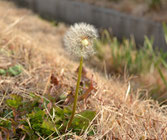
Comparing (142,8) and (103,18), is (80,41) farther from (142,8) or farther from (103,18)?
(103,18)

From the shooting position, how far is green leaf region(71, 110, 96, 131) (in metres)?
1.52

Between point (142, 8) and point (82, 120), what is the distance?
4.35m

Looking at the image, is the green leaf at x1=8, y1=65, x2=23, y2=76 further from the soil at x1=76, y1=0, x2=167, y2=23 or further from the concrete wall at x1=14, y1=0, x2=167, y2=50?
the soil at x1=76, y1=0, x2=167, y2=23

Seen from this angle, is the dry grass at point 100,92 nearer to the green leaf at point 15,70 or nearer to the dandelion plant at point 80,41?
the green leaf at point 15,70

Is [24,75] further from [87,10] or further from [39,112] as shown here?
[87,10]

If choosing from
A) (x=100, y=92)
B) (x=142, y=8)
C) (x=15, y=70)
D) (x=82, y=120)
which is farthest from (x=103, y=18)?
(x=82, y=120)

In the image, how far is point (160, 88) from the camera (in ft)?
10.1

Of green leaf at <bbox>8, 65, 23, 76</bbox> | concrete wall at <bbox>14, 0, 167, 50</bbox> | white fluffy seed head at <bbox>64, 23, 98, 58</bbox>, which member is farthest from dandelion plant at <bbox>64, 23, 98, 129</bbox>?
concrete wall at <bbox>14, 0, 167, 50</bbox>

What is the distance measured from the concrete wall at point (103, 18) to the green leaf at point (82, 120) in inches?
141

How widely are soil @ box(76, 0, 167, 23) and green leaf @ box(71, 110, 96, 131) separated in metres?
3.86

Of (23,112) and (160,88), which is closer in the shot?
(23,112)

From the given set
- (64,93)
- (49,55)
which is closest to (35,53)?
(49,55)

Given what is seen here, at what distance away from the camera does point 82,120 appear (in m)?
1.54

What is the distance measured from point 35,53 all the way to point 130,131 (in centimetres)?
133
